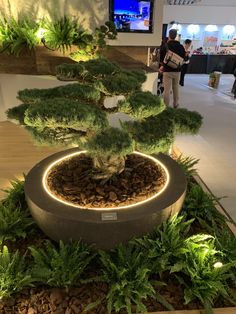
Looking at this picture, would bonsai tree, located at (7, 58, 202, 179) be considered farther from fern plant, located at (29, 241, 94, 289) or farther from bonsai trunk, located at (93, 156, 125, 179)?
fern plant, located at (29, 241, 94, 289)

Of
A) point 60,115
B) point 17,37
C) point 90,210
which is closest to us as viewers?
point 60,115

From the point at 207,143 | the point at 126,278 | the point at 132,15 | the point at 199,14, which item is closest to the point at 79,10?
the point at 132,15

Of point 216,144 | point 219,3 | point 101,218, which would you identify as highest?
point 219,3

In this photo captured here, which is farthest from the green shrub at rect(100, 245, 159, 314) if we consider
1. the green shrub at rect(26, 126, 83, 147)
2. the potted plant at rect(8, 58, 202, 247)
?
the green shrub at rect(26, 126, 83, 147)

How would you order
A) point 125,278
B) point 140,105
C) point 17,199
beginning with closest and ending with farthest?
point 140,105 → point 125,278 → point 17,199

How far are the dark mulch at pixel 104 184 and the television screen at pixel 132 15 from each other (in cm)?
261

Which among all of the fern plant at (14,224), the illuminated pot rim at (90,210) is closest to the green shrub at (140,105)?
the illuminated pot rim at (90,210)

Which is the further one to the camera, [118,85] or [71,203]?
[71,203]

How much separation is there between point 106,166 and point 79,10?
9.60 feet

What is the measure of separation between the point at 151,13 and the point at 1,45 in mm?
2118

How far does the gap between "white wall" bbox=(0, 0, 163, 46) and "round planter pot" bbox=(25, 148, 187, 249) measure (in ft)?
9.68

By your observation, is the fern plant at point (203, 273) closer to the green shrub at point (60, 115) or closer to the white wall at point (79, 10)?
the green shrub at point (60, 115)

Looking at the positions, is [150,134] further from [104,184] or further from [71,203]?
[71,203]

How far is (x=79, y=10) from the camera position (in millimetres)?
3811
